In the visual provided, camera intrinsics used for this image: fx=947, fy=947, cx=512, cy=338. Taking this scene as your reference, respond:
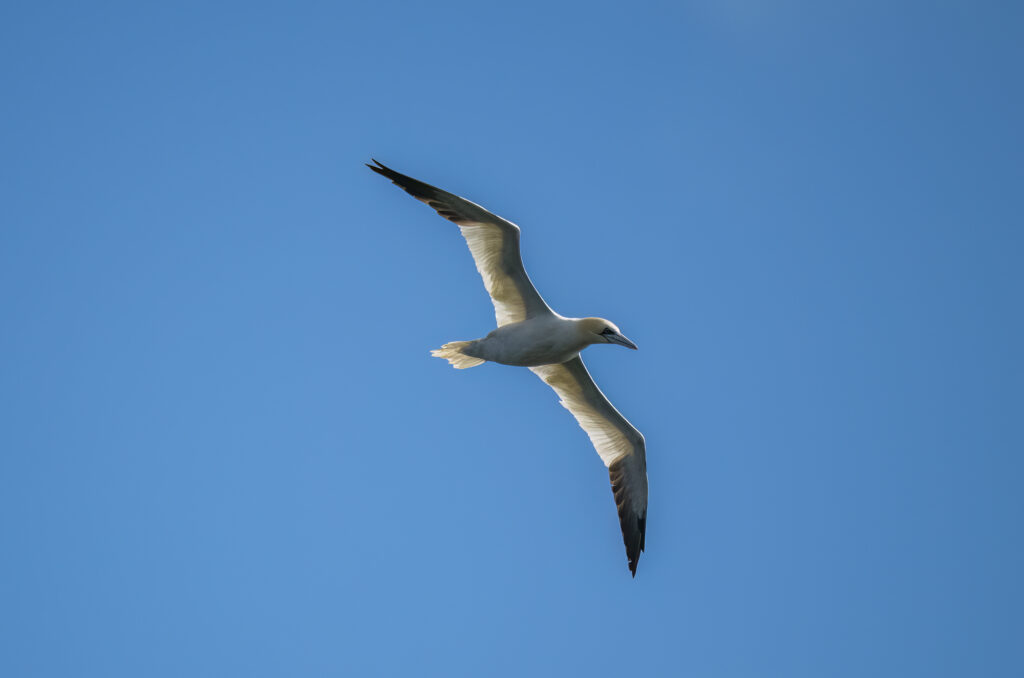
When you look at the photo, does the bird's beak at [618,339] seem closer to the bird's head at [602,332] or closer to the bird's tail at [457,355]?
the bird's head at [602,332]

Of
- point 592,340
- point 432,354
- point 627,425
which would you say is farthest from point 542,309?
point 627,425

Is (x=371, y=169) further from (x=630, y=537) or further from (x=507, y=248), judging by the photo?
(x=630, y=537)

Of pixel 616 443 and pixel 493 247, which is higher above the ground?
pixel 493 247

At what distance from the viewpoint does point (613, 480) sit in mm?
16906

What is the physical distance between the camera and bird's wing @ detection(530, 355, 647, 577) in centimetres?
1642

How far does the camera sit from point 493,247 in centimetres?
1423

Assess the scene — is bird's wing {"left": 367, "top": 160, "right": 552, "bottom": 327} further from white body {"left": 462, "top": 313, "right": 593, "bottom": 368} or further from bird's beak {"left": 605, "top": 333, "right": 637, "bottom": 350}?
bird's beak {"left": 605, "top": 333, "right": 637, "bottom": 350}

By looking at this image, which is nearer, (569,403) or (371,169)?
(371,169)

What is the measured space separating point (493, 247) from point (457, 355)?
189 centimetres

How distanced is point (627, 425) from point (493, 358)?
10.8 ft

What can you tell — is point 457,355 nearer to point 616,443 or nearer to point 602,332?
point 602,332

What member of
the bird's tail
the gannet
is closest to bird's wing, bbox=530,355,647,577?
the gannet

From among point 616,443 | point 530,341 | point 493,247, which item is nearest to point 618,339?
point 530,341

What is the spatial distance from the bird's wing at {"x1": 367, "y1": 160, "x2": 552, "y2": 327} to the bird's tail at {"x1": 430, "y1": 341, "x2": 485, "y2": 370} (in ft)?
2.41
